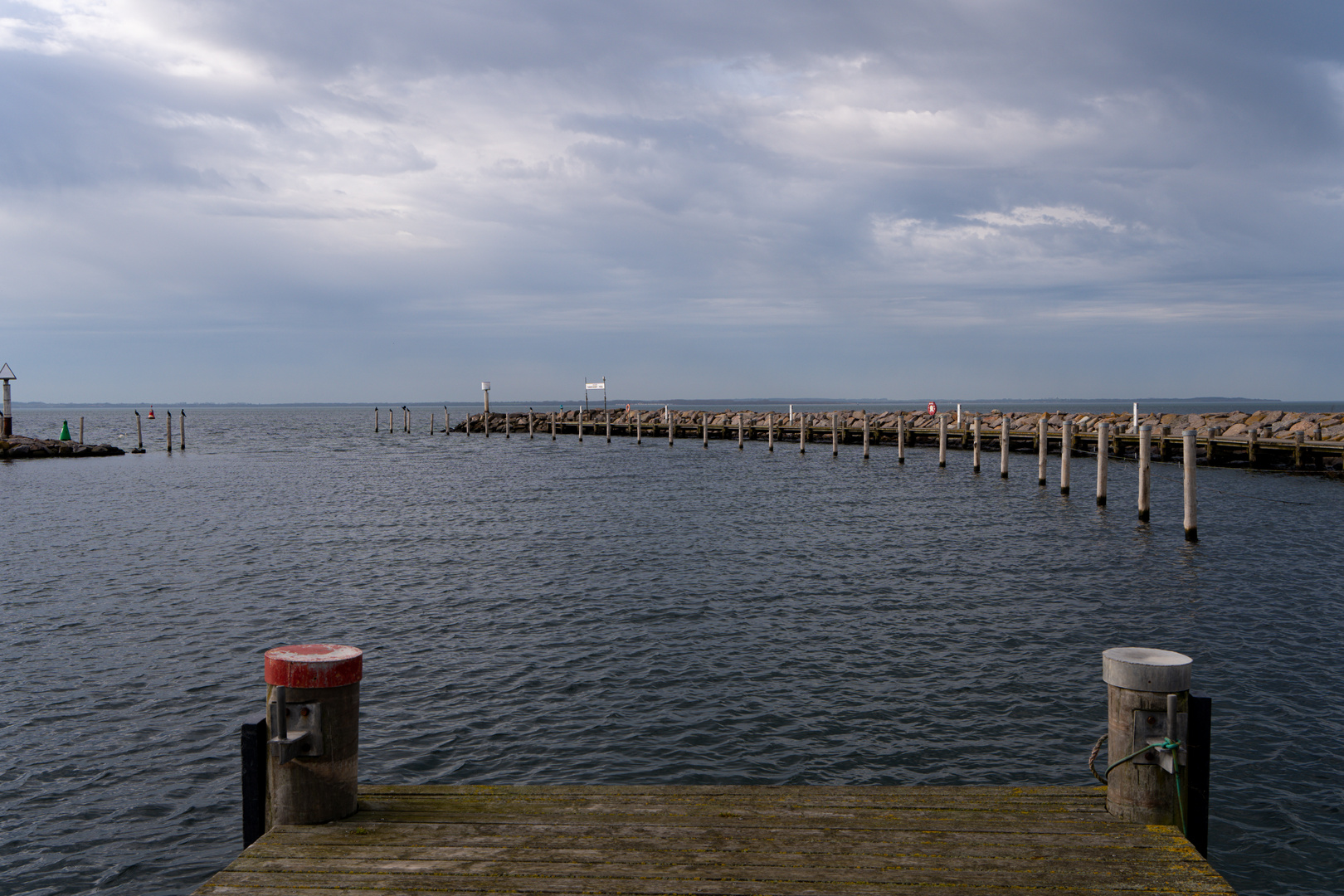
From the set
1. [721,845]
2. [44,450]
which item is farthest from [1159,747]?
[44,450]

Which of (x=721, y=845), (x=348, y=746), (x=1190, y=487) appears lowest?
(x=721, y=845)

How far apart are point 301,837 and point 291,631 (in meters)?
9.33

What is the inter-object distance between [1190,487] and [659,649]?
1460 cm

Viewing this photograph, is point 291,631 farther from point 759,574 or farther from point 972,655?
point 972,655

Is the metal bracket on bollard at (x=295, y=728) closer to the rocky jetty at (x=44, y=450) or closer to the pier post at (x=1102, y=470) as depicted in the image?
the pier post at (x=1102, y=470)

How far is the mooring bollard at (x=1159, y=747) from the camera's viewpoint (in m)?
5.08

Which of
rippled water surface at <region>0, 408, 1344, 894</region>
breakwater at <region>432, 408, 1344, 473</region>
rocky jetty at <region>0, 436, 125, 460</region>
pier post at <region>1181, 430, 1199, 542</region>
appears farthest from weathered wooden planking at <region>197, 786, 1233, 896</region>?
rocky jetty at <region>0, 436, 125, 460</region>

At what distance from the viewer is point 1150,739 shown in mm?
5121

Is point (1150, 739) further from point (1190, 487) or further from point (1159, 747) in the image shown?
point (1190, 487)

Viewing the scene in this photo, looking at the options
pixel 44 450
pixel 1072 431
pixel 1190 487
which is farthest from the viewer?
pixel 44 450

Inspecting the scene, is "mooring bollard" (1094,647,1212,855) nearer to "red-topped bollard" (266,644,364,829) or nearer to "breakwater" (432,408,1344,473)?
"red-topped bollard" (266,644,364,829)

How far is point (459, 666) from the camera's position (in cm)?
1168

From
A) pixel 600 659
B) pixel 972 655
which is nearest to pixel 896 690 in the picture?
pixel 972 655

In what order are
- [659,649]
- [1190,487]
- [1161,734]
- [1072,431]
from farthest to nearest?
[1072,431]
[1190,487]
[659,649]
[1161,734]
